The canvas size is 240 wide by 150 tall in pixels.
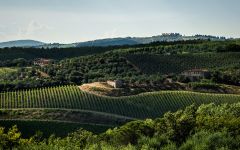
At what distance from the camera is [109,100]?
10644cm

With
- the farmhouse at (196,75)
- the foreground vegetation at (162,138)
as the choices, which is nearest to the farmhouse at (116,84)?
the farmhouse at (196,75)

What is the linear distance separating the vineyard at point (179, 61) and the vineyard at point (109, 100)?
4580cm

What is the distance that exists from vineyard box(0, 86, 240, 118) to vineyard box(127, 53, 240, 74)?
45795 mm

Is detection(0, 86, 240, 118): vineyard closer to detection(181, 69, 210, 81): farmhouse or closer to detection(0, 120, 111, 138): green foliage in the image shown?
detection(0, 120, 111, 138): green foliage

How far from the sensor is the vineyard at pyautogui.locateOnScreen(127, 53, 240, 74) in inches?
6457

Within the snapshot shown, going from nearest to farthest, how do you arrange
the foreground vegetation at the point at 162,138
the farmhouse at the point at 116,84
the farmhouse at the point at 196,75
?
1. the foreground vegetation at the point at 162,138
2. the farmhouse at the point at 116,84
3. the farmhouse at the point at 196,75

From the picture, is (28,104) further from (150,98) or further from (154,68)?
(154,68)

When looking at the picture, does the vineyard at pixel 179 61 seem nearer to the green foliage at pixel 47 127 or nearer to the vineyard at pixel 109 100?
the vineyard at pixel 109 100

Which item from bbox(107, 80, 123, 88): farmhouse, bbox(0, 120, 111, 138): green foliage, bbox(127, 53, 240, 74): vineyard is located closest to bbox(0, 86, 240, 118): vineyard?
bbox(107, 80, 123, 88): farmhouse

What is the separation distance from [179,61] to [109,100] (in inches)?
2900

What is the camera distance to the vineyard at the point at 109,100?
10038 centimetres

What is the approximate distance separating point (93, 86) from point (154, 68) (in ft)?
170

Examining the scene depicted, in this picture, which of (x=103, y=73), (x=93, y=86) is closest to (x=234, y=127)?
(x=93, y=86)

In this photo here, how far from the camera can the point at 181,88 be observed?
124 metres
